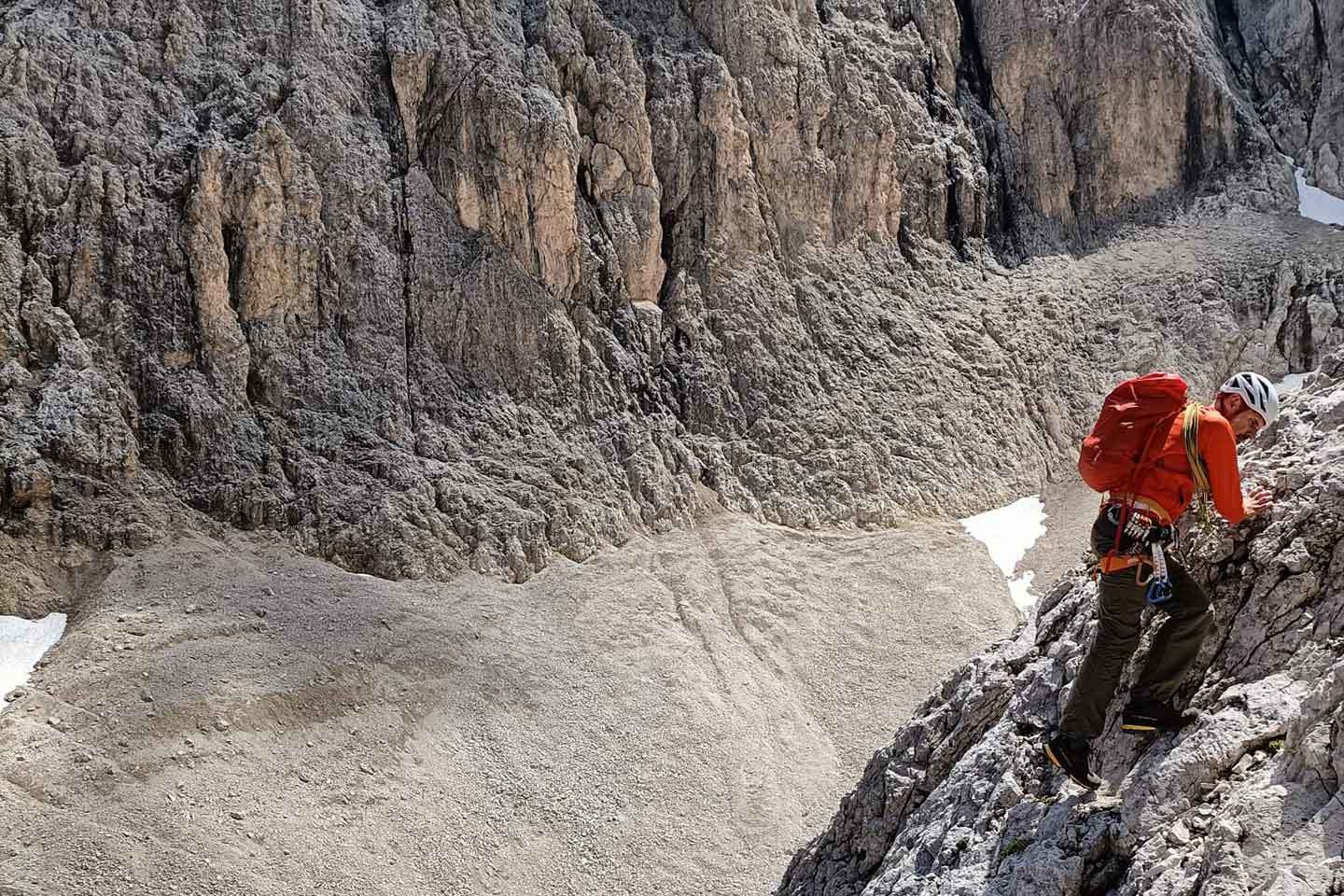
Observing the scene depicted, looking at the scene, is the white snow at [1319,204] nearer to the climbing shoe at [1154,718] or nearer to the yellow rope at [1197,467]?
the yellow rope at [1197,467]

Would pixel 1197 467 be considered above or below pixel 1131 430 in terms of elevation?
below

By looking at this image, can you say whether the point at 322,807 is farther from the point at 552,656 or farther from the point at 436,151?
the point at 436,151

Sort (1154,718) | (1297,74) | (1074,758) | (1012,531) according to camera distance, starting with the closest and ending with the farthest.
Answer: (1154,718)
(1074,758)
(1012,531)
(1297,74)

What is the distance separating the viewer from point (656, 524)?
25.2m

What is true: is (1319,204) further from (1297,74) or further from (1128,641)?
(1128,641)

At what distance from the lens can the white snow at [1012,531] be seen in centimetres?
2595

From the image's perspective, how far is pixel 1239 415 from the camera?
645 cm

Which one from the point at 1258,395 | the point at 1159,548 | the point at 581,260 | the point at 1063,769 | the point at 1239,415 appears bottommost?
the point at 1063,769

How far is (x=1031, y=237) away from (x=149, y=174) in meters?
24.9

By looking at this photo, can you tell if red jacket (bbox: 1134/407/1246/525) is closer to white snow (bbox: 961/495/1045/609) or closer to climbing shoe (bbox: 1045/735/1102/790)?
climbing shoe (bbox: 1045/735/1102/790)

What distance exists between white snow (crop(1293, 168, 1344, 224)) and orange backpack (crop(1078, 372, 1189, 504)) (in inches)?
1332

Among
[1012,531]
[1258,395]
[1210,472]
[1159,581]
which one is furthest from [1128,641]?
[1012,531]

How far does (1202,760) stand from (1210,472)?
156 centimetres

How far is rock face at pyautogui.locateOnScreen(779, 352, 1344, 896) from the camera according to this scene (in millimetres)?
5250
